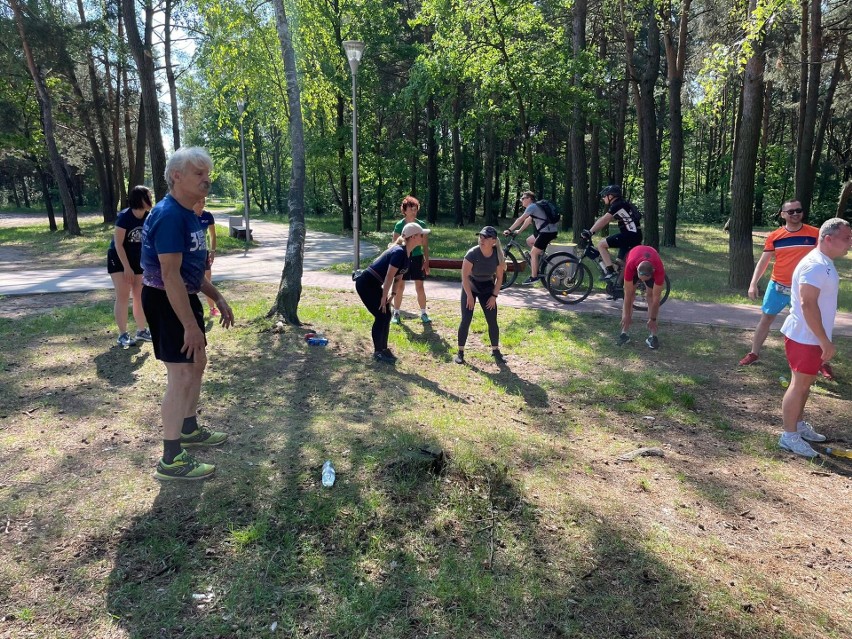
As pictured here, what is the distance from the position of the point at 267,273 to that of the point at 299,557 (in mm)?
11263

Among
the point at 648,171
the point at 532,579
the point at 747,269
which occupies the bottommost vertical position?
the point at 532,579

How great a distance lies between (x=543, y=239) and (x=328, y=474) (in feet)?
25.0

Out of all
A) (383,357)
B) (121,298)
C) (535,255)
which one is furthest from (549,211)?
(121,298)

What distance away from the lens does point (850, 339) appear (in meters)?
7.62

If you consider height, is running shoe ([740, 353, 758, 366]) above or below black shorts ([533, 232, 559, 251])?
below

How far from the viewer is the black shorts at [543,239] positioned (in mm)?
10219

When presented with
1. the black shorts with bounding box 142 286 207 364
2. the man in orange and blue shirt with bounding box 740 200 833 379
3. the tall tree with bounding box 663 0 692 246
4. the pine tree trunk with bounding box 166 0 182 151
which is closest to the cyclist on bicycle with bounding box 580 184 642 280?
the man in orange and blue shirt with bounding box 740 200 833 379

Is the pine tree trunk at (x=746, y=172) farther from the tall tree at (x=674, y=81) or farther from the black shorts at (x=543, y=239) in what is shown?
the tall tree at (x=674, y=81)

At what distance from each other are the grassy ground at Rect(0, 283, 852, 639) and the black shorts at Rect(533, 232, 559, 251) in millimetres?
4699

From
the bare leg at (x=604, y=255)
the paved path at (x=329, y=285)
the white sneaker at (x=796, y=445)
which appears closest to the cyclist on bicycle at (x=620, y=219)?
the bare leg at (x=604, y=255)

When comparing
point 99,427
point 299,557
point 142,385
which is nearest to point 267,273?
point 142,385

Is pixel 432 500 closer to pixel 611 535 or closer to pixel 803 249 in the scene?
pixel 611 535

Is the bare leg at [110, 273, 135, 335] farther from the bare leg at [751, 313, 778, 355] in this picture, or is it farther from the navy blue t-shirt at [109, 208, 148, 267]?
the bare leg at [751, 313, 778, 355]

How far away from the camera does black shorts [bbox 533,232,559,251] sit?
33.5 feet
